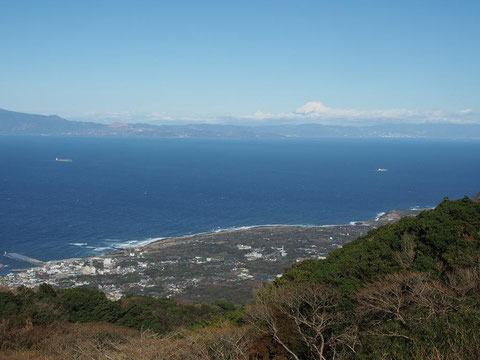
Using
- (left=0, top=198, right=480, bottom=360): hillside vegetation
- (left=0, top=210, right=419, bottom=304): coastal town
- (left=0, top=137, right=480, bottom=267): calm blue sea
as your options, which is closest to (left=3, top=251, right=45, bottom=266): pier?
(left=0, top=210, right=419, bottom=304): coastal town

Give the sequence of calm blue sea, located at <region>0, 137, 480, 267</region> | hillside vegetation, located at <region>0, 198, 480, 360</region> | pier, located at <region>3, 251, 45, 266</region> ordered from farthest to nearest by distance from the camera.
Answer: calm blue sea, located at <region>0, 137, 480, 267</region> → pier, located at <region>3, 251, 45, 266</region> → hillside vegetation, located at <region>0, 198, 480, 360</region>

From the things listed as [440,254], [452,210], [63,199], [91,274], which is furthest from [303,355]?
[63,199]

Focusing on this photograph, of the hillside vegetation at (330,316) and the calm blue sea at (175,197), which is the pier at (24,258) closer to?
the calm blue sea at (175,197)

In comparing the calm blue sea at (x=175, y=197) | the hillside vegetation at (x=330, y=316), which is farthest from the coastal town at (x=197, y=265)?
the hillside vegetation at (x=330, y=316)

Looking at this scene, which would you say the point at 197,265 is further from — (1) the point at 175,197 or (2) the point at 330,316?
(1) the point at 175,197

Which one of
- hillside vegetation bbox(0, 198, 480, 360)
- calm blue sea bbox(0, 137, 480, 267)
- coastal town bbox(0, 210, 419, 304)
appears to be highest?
hillside vegetation bbox(0, 198, 480, 360)

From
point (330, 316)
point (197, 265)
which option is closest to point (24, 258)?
point (197, 265)

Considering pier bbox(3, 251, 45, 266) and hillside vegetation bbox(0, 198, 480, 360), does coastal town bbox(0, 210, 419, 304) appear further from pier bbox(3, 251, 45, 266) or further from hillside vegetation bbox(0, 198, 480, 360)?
hillside vegetation bbox(0, 198, 480, 360)
